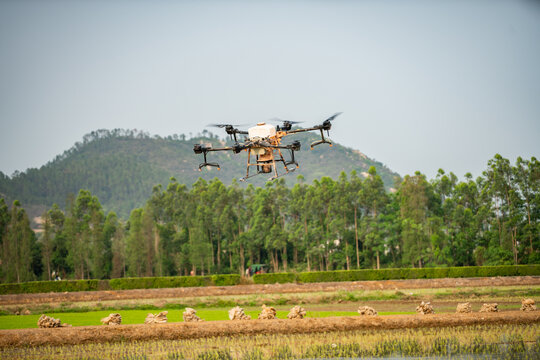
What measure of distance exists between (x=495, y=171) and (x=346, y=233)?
53.1 feet

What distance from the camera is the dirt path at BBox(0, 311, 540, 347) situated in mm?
17031

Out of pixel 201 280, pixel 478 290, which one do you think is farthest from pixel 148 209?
pixel 478 290

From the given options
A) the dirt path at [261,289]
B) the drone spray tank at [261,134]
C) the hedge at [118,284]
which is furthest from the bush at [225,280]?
the drone spray tank at [261,134]

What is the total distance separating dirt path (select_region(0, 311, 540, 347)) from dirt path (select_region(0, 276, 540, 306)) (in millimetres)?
14617

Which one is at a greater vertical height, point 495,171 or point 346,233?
point 495,171

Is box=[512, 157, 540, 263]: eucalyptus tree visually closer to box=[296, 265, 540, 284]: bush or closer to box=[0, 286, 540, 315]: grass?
box=[296, 265, 540, 284]: bush

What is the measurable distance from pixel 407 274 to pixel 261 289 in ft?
35.7

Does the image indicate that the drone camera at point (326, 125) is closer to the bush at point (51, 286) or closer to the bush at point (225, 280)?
the bush at point (225, 280)

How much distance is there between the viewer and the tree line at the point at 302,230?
5109cm

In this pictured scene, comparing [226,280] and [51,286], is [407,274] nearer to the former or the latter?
[226,280]

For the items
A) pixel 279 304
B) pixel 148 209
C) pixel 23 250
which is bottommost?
pixel 279 304

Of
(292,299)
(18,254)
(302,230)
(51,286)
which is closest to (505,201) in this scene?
(302,230)

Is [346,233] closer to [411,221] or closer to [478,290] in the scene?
[411,221]

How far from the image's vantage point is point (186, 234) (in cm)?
6788
